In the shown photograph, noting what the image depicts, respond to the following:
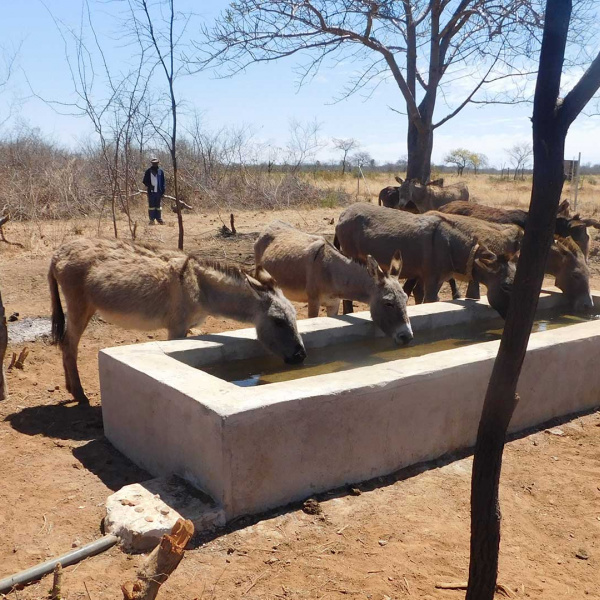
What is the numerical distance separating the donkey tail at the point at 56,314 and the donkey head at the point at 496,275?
14.7ft

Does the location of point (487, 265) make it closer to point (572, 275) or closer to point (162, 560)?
point (572, 275)

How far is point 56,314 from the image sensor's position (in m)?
5.94

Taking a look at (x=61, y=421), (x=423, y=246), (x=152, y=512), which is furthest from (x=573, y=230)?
(x=152, y=512)

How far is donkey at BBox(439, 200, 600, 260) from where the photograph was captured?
9.43 meters

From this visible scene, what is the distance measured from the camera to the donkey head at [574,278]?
7.71m

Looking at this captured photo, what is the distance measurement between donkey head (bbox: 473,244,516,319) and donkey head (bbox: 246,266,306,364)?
263cm

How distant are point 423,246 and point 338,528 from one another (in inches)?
205

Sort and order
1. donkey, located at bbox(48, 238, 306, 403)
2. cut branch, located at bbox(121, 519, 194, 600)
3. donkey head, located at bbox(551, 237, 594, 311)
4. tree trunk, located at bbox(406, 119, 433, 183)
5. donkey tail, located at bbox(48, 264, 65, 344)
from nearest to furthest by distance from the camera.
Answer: cut branch, located at bbox(121, 519, 194, 600) → donkey, located at bbox(48, 238, 306, 403) → donkey tail, located at bbox(48, 264, 65, 344) → donkey head, located at bbox(551, 237, 594, 311) → tree trunk, located at bbox(406, 119, 433, 183)

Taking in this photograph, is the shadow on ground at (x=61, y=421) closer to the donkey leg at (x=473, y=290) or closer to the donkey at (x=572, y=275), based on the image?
the donkey leg at (x=473, y=290)

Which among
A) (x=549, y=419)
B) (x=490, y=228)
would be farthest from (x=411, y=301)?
(x=549, y=419)

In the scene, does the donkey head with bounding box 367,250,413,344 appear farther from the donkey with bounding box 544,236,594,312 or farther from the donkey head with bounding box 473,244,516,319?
the donkey with bounding box 544,236,594,312

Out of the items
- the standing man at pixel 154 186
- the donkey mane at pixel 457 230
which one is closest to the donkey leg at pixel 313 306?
the donkey mane at pixel 457 230

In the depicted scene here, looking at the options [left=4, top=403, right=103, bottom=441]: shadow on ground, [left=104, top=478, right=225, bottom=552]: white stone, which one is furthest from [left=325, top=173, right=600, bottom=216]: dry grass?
[left=104, top=478, right=225, bottom=552]: white stone

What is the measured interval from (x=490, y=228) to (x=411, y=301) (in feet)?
7.42
